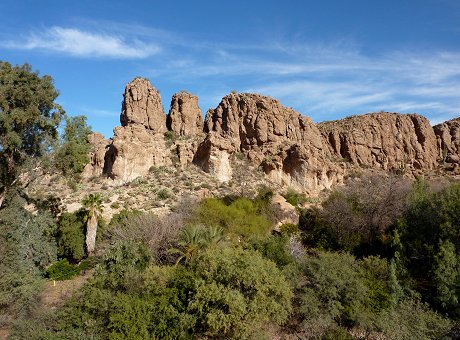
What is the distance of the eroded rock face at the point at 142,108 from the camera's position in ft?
162

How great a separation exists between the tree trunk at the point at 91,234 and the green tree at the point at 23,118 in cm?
726

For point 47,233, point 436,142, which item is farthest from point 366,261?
point 436,142

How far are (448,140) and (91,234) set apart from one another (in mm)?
64916

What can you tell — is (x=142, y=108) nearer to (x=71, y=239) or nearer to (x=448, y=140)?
(x=71, y=239)

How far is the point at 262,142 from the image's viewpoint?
51.2 m

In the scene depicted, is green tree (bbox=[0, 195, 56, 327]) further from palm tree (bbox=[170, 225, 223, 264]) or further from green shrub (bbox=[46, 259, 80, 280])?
palm tree (bbox=[170, 225, 223, 264])

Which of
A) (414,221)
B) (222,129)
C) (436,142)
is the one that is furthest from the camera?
(436,142)

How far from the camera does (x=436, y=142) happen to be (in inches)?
2660

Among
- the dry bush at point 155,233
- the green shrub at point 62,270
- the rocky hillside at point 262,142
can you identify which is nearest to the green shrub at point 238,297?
the dry bush at point 155,233

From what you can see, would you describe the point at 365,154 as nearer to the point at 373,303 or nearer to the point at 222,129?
the point at 222,129

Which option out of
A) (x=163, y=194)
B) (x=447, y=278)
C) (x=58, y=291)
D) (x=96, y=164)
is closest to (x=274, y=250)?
(x=447, y=278)

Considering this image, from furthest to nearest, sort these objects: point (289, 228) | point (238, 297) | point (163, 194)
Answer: point (163, 194) < point (289, 228) < point (238, 297)

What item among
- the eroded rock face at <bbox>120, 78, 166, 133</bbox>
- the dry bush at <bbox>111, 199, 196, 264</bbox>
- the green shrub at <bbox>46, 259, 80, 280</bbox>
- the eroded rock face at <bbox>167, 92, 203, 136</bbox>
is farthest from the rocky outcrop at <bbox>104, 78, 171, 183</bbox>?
the green shrub at <bbox>46, 259, 80, 280</bbox>

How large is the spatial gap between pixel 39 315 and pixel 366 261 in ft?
55.3
